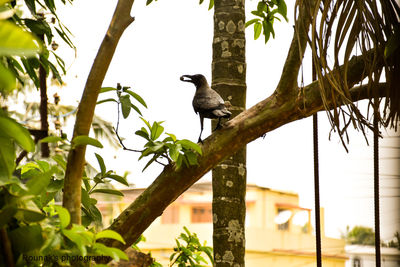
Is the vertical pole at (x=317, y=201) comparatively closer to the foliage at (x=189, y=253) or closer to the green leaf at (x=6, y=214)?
the foliage at (x=189, y=253)

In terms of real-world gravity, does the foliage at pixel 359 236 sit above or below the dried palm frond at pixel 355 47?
below

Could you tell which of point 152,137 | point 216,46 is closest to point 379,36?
point 152,137

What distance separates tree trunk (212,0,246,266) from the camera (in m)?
1.67

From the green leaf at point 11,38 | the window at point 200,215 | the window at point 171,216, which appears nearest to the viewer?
the green leaf at point 11,38

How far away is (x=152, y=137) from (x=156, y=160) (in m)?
Result: 0.05

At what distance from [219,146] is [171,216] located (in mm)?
5157

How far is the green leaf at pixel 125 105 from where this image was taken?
42.1 inches

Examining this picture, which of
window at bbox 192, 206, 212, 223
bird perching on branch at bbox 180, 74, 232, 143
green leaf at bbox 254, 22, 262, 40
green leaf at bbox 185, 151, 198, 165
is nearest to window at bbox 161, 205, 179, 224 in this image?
window at bbox 192, 206, 212, 223

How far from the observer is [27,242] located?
67 cm

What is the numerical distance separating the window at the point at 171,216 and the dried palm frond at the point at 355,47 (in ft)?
15.8

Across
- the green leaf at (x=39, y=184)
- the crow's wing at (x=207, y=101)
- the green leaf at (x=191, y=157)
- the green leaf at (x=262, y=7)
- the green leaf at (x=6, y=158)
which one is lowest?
the green leaf at (x=39, y=184)

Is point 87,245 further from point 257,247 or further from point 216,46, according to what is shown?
point 257,247

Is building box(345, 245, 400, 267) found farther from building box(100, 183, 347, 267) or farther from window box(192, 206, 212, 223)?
window box(192, 206, 212, 223)

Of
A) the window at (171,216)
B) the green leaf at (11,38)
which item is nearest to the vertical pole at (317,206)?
the green leaf at (11,38)
